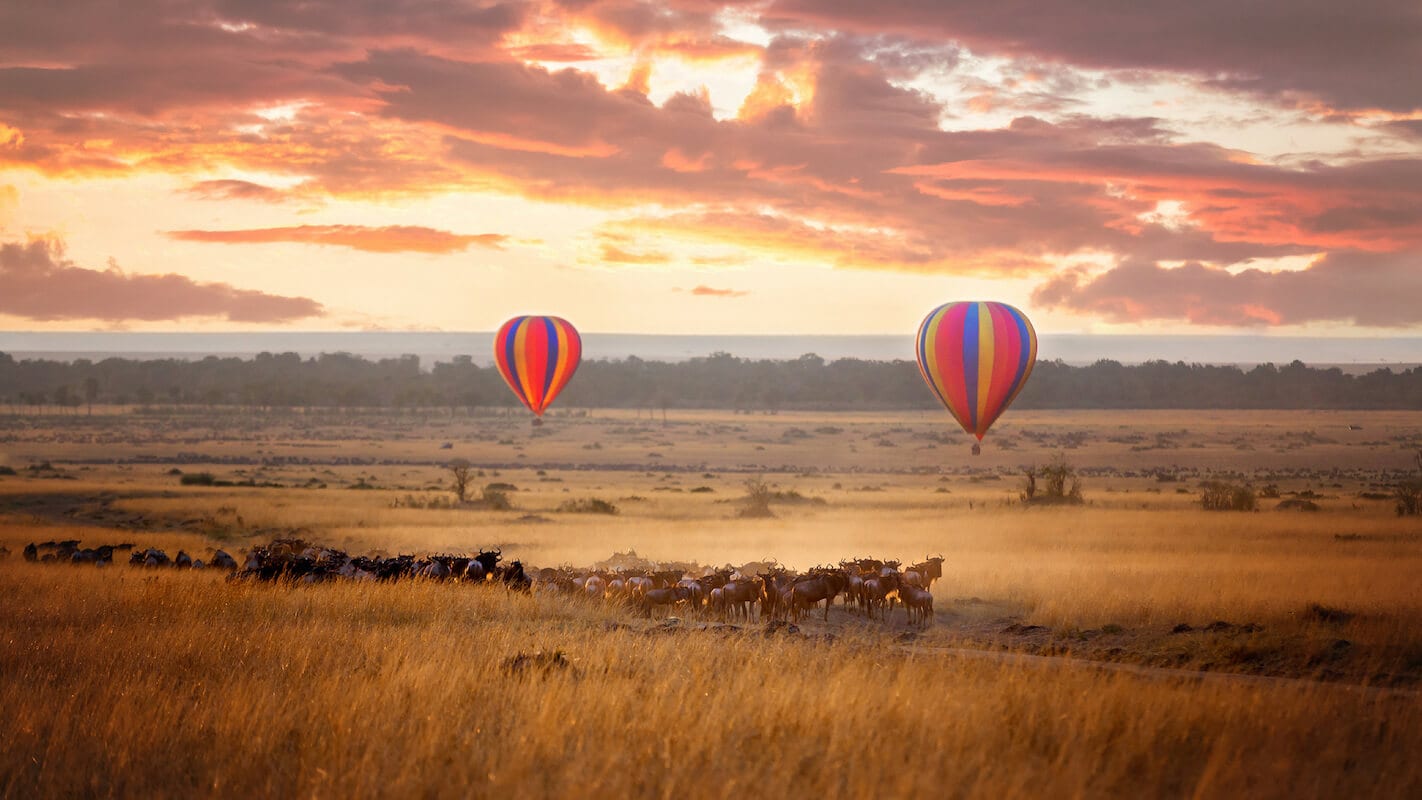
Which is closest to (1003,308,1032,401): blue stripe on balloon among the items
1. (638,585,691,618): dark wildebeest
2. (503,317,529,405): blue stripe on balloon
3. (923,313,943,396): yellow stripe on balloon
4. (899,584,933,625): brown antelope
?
(923,313,943,396): yellow stripe on balloon

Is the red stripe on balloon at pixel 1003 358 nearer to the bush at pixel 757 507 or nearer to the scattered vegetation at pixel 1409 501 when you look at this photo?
the bush at pixel 757 507

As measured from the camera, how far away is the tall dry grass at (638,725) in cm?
892

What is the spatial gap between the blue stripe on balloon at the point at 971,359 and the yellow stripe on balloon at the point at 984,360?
0.14m

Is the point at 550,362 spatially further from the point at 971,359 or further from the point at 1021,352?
the point at 1021,352

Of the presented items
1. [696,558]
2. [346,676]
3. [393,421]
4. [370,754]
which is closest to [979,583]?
[696,558]

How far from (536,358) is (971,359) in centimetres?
2642

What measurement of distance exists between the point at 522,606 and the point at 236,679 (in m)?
6.50

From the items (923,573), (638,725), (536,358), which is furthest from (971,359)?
(638,725)

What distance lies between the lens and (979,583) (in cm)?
2522

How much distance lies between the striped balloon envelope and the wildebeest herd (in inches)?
1422

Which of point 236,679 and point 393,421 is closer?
point 236,679

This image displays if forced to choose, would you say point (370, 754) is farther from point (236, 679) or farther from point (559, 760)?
point (236, 679)

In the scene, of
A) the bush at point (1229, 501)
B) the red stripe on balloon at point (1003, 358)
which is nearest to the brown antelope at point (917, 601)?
the red stripe on balloon at point (1003, 358)

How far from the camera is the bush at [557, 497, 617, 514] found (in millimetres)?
51719
